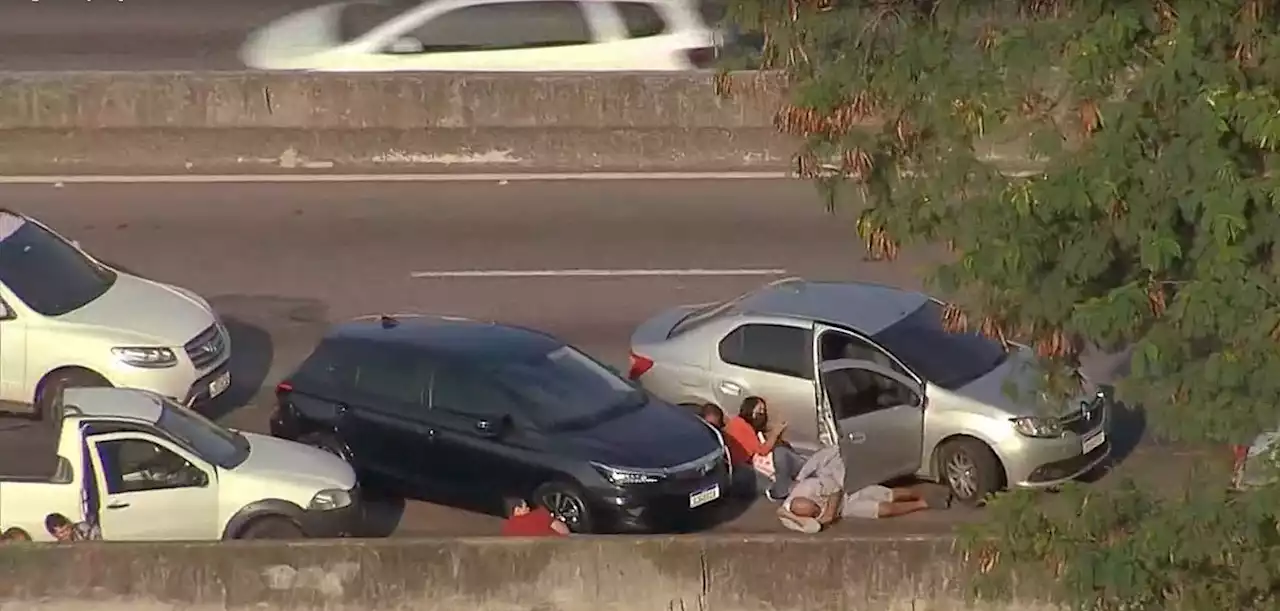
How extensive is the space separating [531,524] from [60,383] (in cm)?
387

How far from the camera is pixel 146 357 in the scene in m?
14.5

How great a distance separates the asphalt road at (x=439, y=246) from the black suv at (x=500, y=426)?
167cm

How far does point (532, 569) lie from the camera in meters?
10.8

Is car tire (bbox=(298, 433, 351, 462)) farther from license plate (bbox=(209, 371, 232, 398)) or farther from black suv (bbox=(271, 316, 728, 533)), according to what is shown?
license plate (bbox=(209, 371, 232, 398))

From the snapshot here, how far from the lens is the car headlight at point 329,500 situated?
1264cm

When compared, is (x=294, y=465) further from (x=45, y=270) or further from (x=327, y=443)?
(x=45, y=270)

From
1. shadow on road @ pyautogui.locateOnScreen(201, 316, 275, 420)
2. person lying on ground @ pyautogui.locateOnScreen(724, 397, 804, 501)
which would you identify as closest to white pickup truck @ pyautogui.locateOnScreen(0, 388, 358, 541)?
shadow on road @ pyautogui.locateOnScreen(201, 316, 275, 420)

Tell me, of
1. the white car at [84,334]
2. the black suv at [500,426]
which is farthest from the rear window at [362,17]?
the black suv at [500,426]

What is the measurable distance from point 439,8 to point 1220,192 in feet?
49.8

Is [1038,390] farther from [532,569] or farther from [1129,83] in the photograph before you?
[532,569]

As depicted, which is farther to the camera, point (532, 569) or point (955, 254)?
point (532, 569)

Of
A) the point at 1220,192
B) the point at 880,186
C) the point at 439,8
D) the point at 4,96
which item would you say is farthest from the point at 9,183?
the point at 1220,192

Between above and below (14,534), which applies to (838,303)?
above

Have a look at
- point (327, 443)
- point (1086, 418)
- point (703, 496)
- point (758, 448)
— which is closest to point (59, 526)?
point (327, 443)
